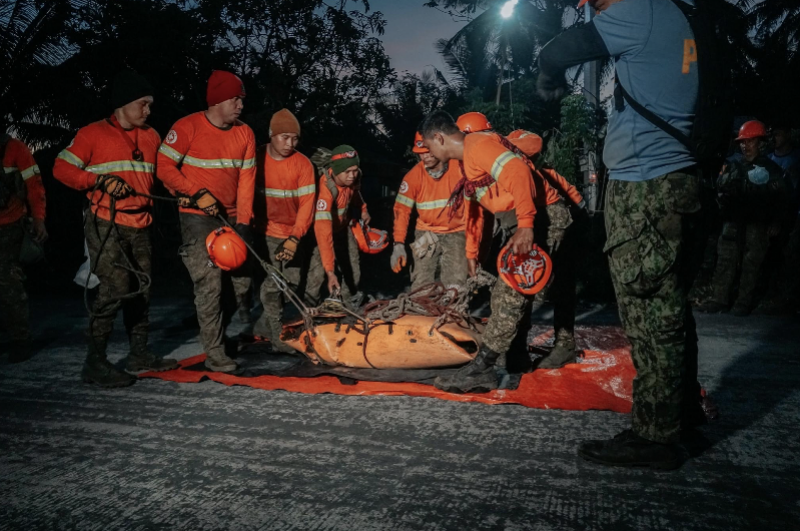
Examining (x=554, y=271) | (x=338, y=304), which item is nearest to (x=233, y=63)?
(x=338, y=304)

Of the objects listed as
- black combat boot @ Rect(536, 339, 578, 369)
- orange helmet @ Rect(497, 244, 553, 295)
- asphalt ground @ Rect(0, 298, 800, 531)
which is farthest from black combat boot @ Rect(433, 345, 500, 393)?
black combat boot @ Rect(536, 339, 578, 369)

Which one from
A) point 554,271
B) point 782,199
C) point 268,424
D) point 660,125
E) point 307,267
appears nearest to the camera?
point 660,125

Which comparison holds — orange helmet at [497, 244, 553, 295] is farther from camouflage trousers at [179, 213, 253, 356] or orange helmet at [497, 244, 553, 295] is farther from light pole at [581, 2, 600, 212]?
light pole at [581, 2, 600, 212]

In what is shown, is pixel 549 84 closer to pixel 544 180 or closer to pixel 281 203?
pixel 544 180

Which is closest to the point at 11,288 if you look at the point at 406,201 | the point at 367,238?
the point at 367,238

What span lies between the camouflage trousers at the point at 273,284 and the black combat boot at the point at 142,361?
1080 millimetres

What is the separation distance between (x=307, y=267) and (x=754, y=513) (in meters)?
4.84

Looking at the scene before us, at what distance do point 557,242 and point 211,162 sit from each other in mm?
2815

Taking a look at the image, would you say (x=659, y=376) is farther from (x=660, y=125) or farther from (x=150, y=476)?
(x=150, y=476)

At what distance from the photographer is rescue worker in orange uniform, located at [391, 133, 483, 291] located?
619 cm

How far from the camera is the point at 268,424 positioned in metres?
3.46

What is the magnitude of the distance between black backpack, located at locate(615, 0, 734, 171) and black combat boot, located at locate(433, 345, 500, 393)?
194 centimetres

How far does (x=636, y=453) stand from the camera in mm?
2746

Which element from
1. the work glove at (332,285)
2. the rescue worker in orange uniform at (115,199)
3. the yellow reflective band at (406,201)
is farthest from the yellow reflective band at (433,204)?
the rescue worker in orange uniform at (115,199)
